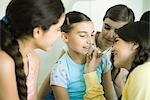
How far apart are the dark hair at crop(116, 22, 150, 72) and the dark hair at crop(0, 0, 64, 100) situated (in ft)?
1.06

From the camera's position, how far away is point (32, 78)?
1055 millimetres

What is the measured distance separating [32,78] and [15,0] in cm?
34

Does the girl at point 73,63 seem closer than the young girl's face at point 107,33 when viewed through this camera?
Yes

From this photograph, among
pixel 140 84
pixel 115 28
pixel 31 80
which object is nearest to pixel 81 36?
pixel 115 28

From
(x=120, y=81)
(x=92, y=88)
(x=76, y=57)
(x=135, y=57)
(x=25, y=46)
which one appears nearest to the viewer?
(x=25, y=46)

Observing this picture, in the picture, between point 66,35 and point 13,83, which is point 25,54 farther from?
point 66,35

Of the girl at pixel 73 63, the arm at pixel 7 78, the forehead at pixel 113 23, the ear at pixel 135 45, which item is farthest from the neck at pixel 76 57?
the arm at pixel 7 78

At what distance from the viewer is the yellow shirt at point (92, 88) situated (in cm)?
116

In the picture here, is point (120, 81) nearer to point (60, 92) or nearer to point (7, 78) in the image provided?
point (60, 92)

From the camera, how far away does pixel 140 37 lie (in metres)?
1.00

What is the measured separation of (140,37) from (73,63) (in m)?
0.39

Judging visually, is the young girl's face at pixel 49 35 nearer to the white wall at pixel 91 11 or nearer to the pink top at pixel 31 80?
the pink top at pixel 31 80

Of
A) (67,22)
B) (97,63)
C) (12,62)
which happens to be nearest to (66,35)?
(67,22)

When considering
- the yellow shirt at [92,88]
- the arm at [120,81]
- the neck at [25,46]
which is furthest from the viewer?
the arm at [120,81]
